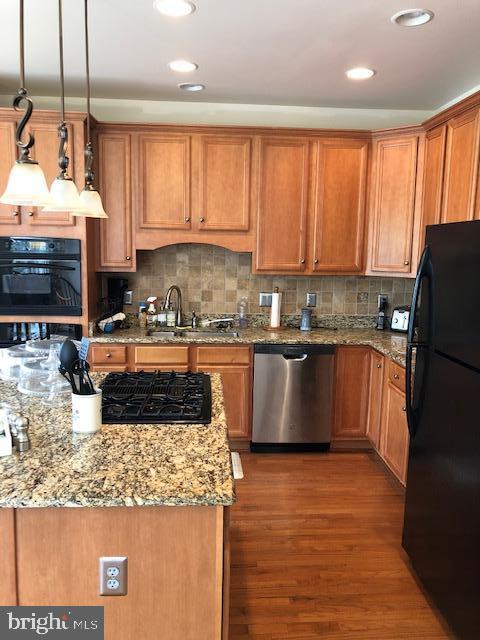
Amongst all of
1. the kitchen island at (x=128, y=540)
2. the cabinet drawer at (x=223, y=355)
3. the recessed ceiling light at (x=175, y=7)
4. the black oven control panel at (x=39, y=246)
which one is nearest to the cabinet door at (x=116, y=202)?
the black oven control panel at (x=39, y=246)

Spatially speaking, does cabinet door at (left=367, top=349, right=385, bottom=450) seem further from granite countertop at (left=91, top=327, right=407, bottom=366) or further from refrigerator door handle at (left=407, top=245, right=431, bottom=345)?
refrigerator door handle at (left=407, top=245, right=431, bottom=345)

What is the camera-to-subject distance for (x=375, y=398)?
368 cm

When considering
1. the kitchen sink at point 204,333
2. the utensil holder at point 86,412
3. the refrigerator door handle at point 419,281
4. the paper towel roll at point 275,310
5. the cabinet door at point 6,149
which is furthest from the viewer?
the paper towel roll at point 275,310

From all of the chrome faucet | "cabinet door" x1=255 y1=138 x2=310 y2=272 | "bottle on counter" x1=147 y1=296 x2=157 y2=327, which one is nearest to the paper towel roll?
"cabinet door" x1=255 y1=138 x2=310 y2=272

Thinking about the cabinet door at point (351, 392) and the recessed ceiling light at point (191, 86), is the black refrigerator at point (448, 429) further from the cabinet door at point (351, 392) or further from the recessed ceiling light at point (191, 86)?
the recessed ceiling light at point (191, 86)

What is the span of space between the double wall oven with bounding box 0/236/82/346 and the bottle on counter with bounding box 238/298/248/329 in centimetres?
131

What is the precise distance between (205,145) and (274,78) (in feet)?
2.36

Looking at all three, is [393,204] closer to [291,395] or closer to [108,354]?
[291,395]

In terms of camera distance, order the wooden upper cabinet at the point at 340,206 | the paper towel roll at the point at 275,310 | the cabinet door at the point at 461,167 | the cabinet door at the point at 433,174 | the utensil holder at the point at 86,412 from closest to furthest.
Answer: the utensil holder at the point at 86,412 < the cabinet door at the point at 461,167 < the cabinet door at the point at 433,174 < the wooden upper cabinet at the point at 340,206 < the paper towel roll at the point at 275,310

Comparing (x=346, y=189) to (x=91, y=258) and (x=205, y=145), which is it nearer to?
(x=205, y=145)

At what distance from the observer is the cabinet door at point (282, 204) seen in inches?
149

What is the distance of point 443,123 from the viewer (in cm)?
322

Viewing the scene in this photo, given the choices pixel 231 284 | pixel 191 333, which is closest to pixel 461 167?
pixel 231 284

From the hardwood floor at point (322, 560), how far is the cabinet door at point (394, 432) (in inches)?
7.0
